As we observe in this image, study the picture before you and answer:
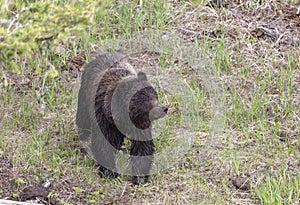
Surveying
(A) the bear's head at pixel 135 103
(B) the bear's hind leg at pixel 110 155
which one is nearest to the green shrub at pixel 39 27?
(A) the bear's head at pixel 135 103

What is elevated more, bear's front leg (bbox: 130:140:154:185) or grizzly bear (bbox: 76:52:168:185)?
grizzly bear (bbox: 76:52:168:185)

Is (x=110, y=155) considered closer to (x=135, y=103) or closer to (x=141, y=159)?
(x=141, y=159)

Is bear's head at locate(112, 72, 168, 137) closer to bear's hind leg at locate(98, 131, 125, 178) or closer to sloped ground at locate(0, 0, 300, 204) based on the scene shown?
bear's hind leg at locate(98, 131, 125, 178)

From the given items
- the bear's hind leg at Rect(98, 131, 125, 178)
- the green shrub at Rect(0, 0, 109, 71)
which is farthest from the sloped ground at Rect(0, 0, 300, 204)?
the green shrub at Rect(0, 0, 109, 71)

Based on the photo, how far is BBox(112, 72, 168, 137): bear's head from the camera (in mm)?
5262

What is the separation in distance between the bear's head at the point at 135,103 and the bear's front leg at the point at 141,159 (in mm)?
222

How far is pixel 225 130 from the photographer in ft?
20.2

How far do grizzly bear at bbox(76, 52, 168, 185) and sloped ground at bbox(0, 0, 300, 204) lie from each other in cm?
19

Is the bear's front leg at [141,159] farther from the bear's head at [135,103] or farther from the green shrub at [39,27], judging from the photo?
the green shrub at [39,27]

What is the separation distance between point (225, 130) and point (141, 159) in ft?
3.53

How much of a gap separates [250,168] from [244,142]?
430 mm

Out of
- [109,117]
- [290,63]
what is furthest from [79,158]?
[290,63]

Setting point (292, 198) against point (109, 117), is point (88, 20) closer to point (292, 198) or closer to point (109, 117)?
point (109, 117)

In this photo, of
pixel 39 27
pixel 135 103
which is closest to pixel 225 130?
pixel 135 103
